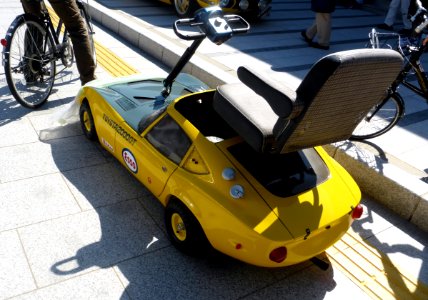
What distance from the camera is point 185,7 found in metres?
8.94

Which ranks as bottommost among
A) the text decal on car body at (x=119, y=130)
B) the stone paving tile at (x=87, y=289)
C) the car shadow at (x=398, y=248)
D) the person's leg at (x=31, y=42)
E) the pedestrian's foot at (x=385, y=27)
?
the car shadow at (x=398, y=248)

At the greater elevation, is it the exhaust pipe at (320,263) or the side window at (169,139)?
the side window at (169,139)

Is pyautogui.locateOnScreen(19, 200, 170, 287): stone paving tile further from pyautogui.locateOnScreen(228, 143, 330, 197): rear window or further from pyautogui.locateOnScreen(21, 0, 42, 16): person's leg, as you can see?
pyautogui.locateOnScreen(21, 0, 42, 16): person's leg

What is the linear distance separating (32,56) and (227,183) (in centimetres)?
314

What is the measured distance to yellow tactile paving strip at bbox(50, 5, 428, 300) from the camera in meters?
2.94

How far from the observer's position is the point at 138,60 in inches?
263

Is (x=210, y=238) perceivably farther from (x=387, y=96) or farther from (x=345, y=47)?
(x=345, y=47)

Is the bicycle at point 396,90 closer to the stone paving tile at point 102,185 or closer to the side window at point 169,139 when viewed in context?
the side window at point 169,139

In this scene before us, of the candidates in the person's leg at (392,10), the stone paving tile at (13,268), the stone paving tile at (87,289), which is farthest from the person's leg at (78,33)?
the person's leg at (392,10)

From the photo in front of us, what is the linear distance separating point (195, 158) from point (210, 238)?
0.56 meters

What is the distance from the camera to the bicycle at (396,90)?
4416 millimetres

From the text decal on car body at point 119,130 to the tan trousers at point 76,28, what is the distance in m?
1.26

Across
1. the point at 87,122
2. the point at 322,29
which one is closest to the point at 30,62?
the point at 87,122

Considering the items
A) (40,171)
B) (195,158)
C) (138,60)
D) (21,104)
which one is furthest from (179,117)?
(138,60)
